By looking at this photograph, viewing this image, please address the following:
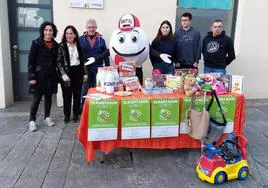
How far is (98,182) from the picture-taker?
287 centimetres

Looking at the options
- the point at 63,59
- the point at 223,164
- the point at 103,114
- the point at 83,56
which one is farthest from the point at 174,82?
the point at 63,59

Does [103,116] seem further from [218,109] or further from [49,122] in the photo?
[49,122]

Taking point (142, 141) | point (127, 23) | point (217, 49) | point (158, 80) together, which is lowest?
point (142, 141)

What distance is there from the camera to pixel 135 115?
3.09 metres

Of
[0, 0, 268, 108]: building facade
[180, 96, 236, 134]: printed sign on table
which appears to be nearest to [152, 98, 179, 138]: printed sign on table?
[180, 96, 236, 134]: printed sign on table

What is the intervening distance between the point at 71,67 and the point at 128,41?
1159mm

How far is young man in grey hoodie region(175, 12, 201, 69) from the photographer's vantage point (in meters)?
4.48

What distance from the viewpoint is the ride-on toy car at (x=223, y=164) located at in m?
2.83

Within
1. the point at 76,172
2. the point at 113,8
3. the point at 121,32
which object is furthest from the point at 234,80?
the point at 113,8

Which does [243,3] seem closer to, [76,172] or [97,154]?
[97,154]

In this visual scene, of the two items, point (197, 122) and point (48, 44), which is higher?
point (48, 44)

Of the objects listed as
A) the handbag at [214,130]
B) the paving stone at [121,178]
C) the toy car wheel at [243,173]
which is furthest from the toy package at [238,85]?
the paving stone at [121,178]

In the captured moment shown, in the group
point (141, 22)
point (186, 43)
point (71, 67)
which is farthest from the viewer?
point (141, 22)

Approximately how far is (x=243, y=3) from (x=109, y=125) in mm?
4475
